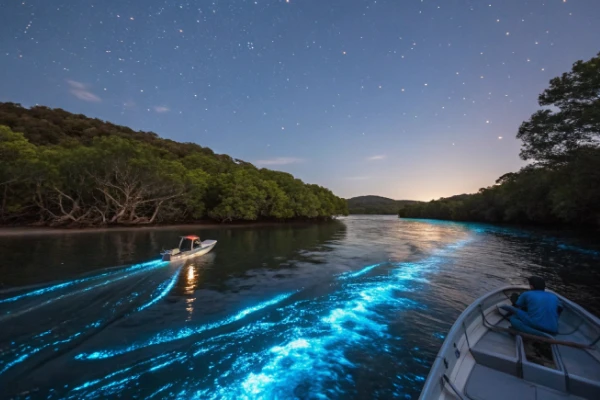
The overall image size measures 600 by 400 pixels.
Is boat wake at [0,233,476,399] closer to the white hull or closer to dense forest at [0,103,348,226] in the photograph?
the white hull

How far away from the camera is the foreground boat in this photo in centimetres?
405

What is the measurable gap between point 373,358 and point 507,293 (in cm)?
572

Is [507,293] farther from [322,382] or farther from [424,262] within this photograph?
[424,262]

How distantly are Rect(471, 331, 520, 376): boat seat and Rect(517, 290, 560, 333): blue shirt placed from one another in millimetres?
664

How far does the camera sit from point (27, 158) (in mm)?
36406

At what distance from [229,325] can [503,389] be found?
7.14 m

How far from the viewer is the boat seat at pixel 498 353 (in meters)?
4.61

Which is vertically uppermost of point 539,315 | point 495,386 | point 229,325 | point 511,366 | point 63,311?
point 539,315

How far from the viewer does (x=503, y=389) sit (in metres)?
4.32

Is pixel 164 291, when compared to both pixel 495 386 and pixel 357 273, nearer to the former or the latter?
pixel 357 273

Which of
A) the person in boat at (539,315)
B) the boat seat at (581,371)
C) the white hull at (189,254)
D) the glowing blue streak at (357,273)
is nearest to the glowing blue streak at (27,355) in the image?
the white hull at (189,254)

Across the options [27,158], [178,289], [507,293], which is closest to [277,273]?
[178,289]

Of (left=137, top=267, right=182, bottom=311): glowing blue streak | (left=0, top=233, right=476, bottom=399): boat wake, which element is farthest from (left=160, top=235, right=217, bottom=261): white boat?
(left=0, top=233, right=476, bottom=399): boat wake

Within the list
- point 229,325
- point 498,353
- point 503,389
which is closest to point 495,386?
point 503,389
